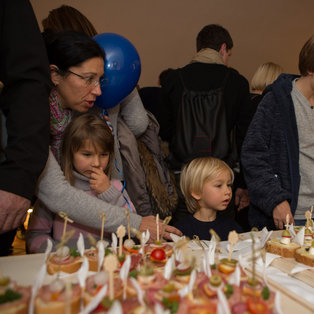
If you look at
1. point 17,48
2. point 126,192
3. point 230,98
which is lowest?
point 126,192

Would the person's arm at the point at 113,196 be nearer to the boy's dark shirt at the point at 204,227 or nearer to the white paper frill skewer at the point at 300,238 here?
the boy's dark shirt at the point at 204,227

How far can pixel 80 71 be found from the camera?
5.52ft

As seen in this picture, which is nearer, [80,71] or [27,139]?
[27,139]

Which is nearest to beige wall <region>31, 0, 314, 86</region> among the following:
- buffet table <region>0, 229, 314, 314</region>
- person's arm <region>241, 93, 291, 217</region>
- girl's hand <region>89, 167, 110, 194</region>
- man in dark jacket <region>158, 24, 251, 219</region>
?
man in dark jacket <region>158, 24, 251, 219</region>

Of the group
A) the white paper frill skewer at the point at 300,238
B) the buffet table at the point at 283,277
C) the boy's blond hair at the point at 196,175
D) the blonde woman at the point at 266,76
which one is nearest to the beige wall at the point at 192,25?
the blonde woman at the point at 266,76

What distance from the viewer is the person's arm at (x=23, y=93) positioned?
1.22 meters

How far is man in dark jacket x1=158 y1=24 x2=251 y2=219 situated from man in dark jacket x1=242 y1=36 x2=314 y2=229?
1.32ft

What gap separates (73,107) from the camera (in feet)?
5.76

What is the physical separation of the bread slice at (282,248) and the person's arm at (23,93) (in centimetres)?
93

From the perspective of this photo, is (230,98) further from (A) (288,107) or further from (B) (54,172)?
(B) (54,172)

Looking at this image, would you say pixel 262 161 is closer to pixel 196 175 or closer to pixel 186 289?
pixel 196 175

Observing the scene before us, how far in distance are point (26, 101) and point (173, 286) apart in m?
0.80

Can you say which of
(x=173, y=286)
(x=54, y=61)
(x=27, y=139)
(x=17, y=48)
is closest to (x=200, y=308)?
(x=173, y=286)

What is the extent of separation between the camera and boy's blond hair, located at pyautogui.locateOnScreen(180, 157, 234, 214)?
201 centimetres
